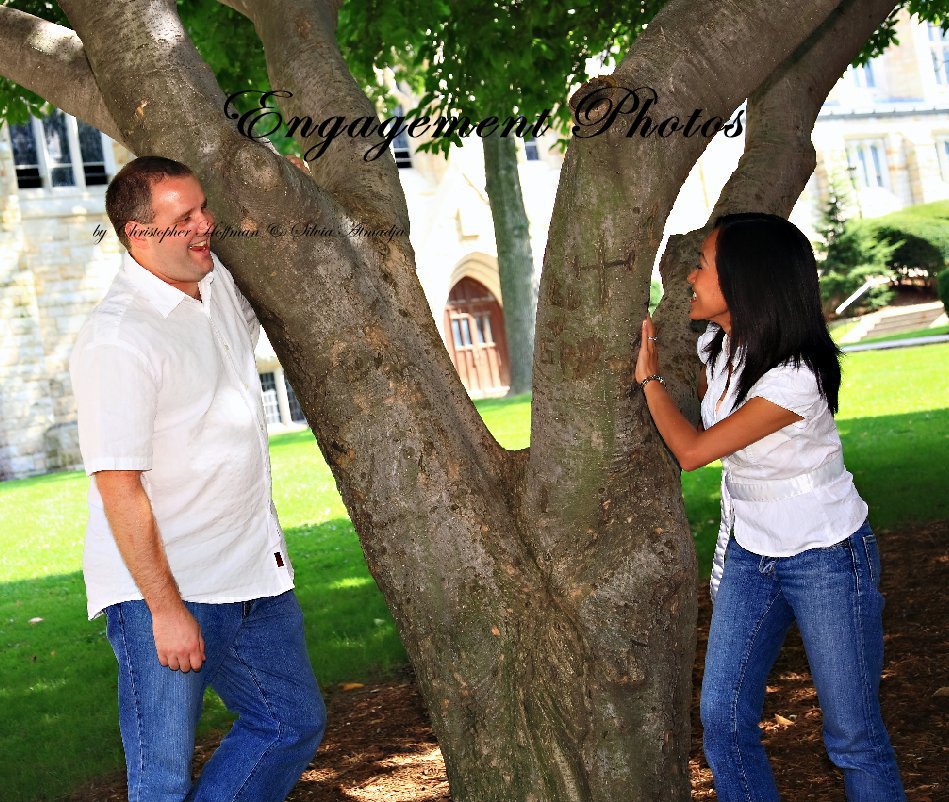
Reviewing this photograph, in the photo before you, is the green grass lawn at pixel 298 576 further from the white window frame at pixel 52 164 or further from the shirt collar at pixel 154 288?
the white window frame at pixel 52 164

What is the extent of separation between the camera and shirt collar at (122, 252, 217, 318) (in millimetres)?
2959

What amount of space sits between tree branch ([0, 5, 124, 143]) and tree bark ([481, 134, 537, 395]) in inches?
595

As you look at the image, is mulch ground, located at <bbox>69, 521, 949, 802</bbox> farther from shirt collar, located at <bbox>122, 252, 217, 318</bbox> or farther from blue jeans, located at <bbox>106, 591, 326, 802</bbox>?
shirt collar, located at <bbox>122, 252, 217, 318</bbox>

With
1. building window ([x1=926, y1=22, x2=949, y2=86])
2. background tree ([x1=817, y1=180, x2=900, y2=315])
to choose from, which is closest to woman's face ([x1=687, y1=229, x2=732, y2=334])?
background tree ([x1=817, y1=180, x2=900, y2=315])

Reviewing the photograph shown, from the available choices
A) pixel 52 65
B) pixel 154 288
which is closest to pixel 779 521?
pixel 154 288

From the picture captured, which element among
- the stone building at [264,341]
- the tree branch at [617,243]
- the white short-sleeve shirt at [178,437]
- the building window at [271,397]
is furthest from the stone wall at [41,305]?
the tree branch at [617,243]

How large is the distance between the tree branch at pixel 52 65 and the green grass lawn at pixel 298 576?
279 cm

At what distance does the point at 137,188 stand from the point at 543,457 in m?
1.29

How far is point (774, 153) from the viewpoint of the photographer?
4418mm

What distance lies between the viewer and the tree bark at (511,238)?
65.0 ft

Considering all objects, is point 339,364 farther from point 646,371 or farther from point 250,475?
point 646,371

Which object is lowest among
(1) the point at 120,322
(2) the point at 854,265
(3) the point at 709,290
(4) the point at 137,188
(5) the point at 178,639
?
(5) the point at 178,639

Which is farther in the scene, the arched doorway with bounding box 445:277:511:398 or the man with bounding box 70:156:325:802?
the arched doorway with bounding box 445:277:511:398

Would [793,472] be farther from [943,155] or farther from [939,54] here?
[939,54]
